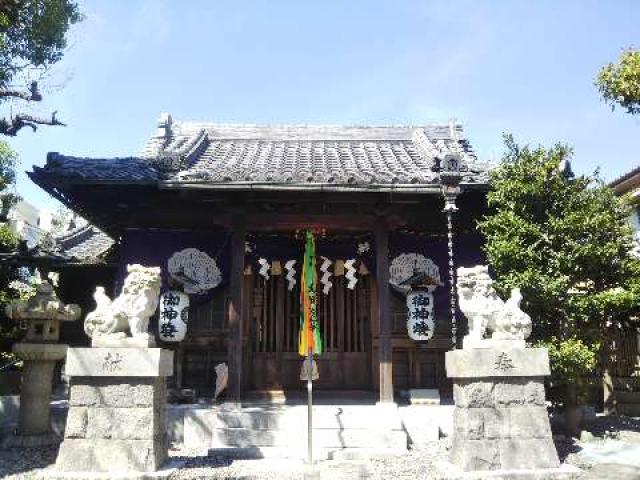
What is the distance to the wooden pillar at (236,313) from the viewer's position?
1027 cm

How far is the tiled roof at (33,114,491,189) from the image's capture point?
10383 millimetres

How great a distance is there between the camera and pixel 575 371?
9.02 m

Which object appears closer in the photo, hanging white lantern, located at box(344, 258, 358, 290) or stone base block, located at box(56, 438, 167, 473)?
stone base block, located at box(56, 438, 167, 473)

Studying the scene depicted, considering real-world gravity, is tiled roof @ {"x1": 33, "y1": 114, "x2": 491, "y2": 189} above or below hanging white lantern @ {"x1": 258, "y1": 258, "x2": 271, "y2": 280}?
above

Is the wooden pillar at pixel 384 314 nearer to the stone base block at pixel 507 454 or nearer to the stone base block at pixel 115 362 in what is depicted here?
the stone base block at pixel 507 454

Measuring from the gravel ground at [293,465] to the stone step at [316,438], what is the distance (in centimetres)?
43

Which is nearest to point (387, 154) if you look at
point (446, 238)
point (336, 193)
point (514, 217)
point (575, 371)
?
point (446, 238)

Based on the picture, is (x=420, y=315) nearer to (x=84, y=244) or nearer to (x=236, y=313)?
(x=236, y=313)

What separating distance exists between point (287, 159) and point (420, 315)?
5.06 m

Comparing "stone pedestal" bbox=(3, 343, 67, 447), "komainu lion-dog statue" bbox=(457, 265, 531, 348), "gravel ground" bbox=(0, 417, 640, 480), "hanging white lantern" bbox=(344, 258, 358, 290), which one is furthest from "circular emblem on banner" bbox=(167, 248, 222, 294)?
"komainu lion-dog statue" bbox=(457, 265, 531, 348)

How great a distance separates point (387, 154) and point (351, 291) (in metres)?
4.03

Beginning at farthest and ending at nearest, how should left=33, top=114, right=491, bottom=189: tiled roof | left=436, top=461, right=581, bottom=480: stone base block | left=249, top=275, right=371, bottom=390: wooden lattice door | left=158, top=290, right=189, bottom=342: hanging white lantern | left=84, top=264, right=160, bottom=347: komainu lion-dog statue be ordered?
left=249, top=275, right=371, bottom=390: wooden lattice door, left=158, top=290, right=189, bottom=342: hanging white lantern, left=33, top=114, right=491, bottom=189: tiled roof, left=84, top=264, right=160, bottom=347: komainu lion-dog statue, left=436, top=461, right=581, bottom=480: stone base block

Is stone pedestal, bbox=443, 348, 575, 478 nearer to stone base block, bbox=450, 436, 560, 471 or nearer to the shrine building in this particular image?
stone base block, bbox=450, 436, 560, 471

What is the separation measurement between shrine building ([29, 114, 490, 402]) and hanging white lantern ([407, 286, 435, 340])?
30 mm
